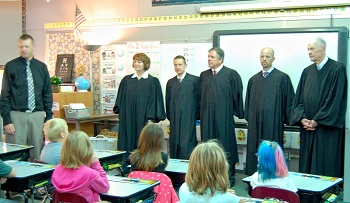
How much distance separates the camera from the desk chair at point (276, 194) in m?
3.18

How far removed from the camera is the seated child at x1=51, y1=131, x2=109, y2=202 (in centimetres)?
334

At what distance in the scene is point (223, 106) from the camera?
606cm

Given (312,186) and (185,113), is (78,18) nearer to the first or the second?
(185,113)

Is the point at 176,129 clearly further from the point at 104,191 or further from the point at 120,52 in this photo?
the point at 104,191

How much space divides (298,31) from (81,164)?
13.0 feet

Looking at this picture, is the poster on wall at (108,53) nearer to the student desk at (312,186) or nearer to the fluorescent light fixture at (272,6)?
the fluorescent light fixture at (272,6)

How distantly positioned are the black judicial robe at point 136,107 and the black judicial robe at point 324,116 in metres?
1.77

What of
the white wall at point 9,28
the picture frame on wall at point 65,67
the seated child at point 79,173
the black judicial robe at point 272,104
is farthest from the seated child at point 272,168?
the white wall at point 9,28

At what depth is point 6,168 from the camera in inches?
139

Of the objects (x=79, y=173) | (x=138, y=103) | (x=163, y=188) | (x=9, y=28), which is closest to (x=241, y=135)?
(x=138, y=103)

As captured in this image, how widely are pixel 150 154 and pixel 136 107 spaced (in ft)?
8.67

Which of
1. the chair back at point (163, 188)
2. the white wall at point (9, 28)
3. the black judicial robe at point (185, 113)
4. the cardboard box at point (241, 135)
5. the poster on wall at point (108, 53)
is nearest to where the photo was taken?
the chair back at point (163, 188)

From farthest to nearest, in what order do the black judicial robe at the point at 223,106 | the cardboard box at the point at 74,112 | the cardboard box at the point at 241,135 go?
the cardboard box at the point at 74,112 < the cardboard box at the point at 241,135 < the black judicial robe at the point at 223,106

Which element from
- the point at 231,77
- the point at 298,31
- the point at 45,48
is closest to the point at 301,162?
the point at 231,77
